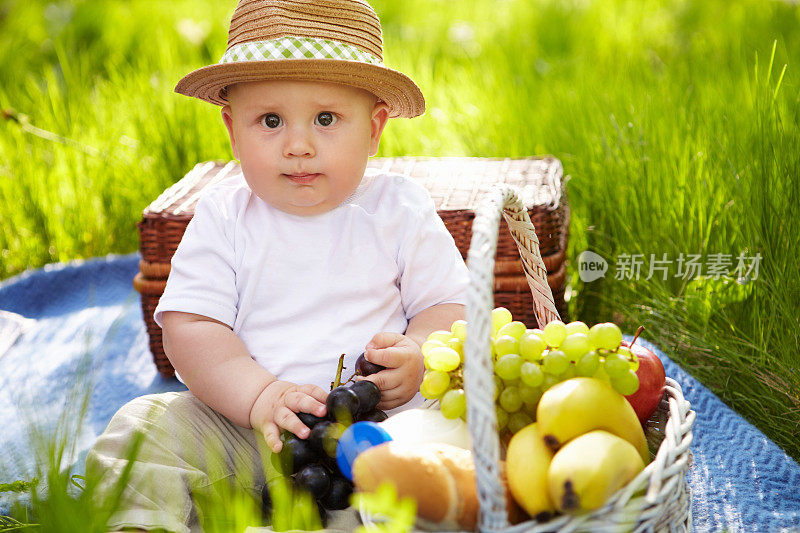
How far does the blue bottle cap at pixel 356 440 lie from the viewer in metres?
1.27

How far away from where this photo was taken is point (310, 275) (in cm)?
170

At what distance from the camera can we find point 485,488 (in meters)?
1.05

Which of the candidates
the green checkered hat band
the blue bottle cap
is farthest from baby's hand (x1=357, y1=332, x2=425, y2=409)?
the green checkered hat band

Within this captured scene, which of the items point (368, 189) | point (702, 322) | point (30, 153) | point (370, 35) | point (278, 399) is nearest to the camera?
point (278, 399)

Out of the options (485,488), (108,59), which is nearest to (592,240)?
(485,488)

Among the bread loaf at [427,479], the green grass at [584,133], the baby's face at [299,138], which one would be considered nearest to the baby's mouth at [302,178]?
the baby's face at [299,138]

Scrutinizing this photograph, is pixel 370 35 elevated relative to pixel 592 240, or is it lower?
elevated

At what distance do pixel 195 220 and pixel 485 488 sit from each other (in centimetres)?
101

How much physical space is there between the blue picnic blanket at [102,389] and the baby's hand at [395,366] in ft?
1.64

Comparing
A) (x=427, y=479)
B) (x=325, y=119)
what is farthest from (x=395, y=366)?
(x=325, y=119)

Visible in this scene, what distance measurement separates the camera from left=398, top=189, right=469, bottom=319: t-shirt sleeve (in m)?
1.73

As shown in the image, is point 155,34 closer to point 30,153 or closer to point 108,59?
point 108,59

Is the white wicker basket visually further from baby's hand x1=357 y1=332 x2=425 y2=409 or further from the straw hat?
the straw hat

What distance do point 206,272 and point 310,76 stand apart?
495 mm
